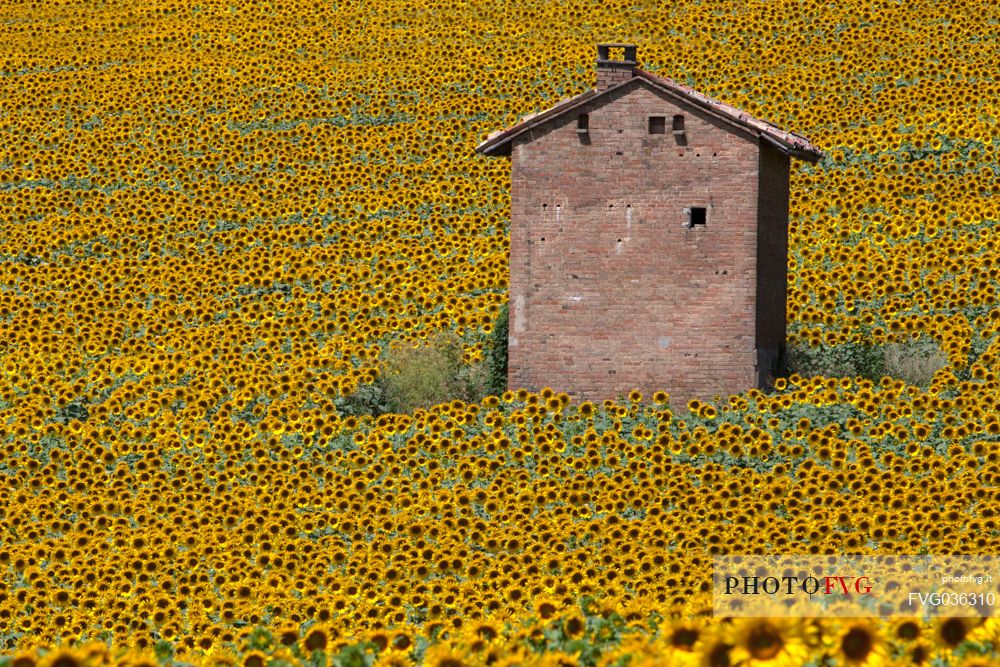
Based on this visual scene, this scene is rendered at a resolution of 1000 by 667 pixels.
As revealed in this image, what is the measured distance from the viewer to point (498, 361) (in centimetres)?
2102

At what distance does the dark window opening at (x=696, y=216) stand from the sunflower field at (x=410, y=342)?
7.78 ft

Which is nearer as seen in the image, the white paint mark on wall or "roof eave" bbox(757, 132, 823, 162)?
"roof eave" bbox(757, 132, 823, 162)

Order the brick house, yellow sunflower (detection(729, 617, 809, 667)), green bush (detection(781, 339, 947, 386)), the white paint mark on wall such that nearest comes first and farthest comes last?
yellow sunflower (detection(729, 617, 809, 667)), the brick house, the white paint mark on wall, green bush (detection(781, 339, 947, 386))

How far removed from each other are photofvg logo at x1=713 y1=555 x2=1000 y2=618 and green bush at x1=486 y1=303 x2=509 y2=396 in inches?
294

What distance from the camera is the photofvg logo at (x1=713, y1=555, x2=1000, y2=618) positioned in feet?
31.6

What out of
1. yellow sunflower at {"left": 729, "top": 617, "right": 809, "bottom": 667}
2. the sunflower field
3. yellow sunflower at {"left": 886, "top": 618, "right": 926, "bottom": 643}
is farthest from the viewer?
the sunflower field

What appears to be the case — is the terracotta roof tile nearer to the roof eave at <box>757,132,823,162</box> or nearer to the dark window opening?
the roof eave at <box>757,132,823,162</box>

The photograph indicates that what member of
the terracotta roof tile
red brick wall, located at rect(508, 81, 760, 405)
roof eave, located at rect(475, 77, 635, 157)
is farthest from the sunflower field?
roof eave, located at rect(475, 77, 635, 157)

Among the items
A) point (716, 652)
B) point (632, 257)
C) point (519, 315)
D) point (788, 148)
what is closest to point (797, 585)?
point (716, 652)

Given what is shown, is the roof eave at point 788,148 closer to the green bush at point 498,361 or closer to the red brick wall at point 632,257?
the red brick wall at point 632,257

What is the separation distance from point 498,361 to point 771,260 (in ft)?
12.8

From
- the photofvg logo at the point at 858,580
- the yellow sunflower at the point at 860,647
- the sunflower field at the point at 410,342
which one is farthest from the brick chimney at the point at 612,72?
the yellow sunflower at the point at 860,647

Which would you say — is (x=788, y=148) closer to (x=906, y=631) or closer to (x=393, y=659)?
(x=393, y=659)

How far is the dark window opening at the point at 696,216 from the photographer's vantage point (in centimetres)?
1981
